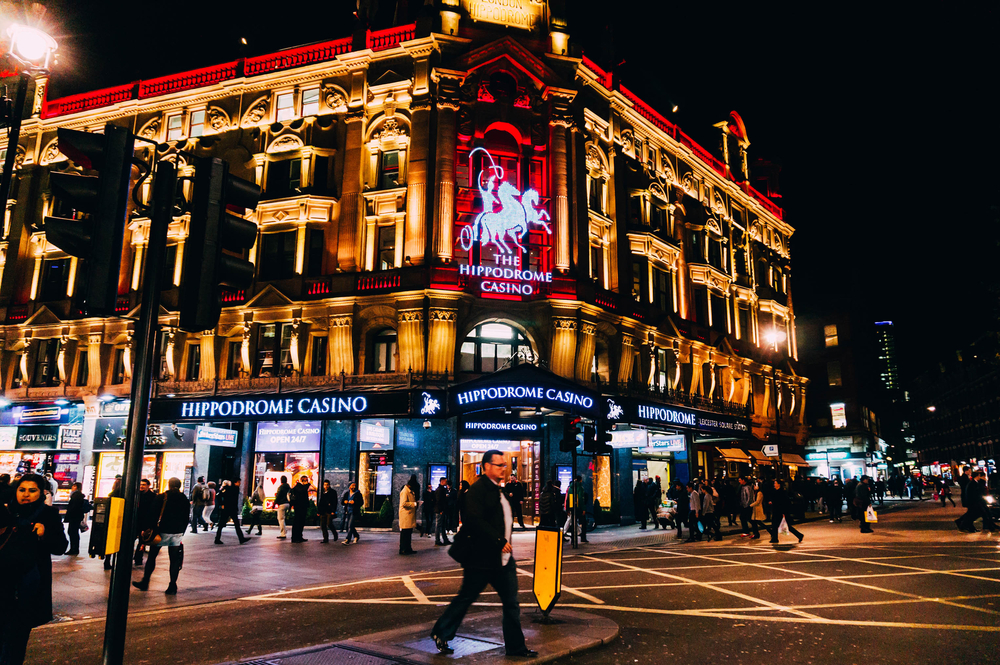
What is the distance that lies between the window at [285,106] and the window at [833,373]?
175 ft

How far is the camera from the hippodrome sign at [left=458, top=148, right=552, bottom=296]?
26.6 meters

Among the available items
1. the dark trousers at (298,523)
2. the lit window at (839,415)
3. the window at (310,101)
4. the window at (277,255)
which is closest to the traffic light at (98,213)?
the dark trousers at (298,523)

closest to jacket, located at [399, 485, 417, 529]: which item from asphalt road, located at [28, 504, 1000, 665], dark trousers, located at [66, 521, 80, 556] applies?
asphalt road, located at [28, 504, 1000, 665]

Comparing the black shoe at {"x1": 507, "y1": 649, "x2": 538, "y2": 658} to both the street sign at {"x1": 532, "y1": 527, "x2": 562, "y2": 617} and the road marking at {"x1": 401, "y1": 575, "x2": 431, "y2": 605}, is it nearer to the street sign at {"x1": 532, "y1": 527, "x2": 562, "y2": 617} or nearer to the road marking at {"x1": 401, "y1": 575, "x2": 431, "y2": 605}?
the street sign at {"x1": 532, "y1": 527, "x2": 562, "y2": 617}

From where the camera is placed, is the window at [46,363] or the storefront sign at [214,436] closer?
the storefront sign at [214,436]

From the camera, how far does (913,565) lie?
13695mm

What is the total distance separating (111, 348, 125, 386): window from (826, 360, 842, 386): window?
5779cm

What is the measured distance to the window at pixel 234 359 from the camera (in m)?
29.1

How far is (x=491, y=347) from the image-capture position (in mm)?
27422

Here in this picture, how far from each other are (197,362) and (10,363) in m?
10.3

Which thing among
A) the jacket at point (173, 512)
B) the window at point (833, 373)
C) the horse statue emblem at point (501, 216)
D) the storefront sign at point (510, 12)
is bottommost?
the jacket at point (173, 512)

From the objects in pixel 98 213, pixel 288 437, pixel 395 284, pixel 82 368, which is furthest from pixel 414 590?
pixel 82 368

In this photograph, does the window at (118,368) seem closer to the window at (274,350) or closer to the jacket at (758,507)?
the window at (274,350)

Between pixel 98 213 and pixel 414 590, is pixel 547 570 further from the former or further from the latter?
pixel 98 213
